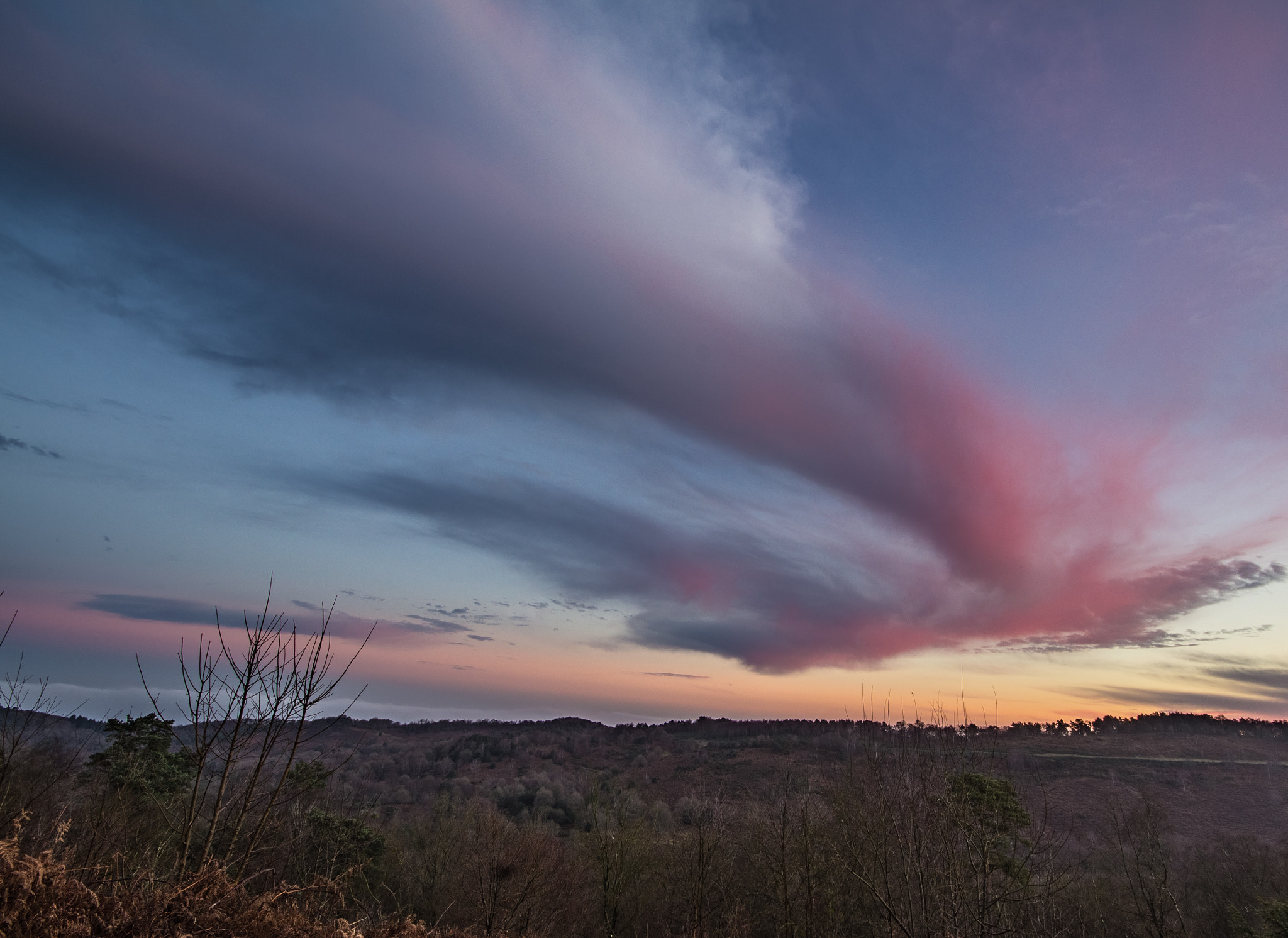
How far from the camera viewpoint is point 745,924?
672 inches

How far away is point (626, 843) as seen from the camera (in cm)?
3750

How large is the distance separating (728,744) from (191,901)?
14492 centimetres

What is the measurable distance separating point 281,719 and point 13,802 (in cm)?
2230

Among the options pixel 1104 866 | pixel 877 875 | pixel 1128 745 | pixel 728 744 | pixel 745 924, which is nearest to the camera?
pixel 745 924

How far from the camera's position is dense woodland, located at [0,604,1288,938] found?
6.71 m

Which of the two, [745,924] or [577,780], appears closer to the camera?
[745,924]

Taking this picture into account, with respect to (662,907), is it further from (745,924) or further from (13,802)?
(13,802)

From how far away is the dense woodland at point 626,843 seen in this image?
6715 mm

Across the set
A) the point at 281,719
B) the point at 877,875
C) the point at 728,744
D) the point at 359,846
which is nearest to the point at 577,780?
the point at 728,744

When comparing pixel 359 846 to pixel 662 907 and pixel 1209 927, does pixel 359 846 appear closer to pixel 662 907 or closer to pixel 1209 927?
pixel 662 907

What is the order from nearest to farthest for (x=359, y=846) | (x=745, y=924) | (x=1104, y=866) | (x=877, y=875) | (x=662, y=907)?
(x=745, y=924) → (x=877, y=875) → (x=359, y=846) → (x=662, y=907) → (x=1104, y=866)

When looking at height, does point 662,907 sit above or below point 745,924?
below

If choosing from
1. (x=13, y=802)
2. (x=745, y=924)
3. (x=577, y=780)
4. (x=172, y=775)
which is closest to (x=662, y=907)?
(x=745, y=924)

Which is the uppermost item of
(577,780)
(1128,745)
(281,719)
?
(281,719)
